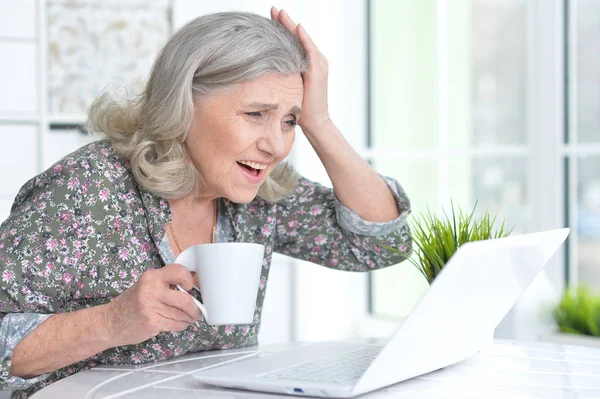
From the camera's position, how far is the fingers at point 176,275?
1.17 m

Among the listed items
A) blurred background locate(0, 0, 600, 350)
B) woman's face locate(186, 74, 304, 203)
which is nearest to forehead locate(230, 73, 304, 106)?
woman's face locate(186, 74, 304, 203)

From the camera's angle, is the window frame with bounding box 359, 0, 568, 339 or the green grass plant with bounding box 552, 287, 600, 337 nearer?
the green grass plant with bounding box 552, 287, 600, 337

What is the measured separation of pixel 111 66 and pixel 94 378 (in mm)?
2405

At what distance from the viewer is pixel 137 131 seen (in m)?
1.62

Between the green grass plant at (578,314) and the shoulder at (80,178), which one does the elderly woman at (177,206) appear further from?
the green grass plant at (578,314)

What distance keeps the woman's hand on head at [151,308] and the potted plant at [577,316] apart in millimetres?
1860

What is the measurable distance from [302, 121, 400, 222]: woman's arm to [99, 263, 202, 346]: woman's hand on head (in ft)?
1.97

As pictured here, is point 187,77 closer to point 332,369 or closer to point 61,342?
point 61,342

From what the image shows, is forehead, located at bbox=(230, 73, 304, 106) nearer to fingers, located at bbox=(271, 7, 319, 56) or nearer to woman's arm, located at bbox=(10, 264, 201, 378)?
fingers, located at bbox=(271, 7, 319, 56)

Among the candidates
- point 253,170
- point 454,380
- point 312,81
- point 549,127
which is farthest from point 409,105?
point 454,380

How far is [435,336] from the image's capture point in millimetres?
1071

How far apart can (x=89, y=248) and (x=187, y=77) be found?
36 centimetres

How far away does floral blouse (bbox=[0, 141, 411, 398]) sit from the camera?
131 centimetres

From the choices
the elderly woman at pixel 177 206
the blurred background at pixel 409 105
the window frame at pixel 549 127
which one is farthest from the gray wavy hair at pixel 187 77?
the window frame at pixel 549 127
